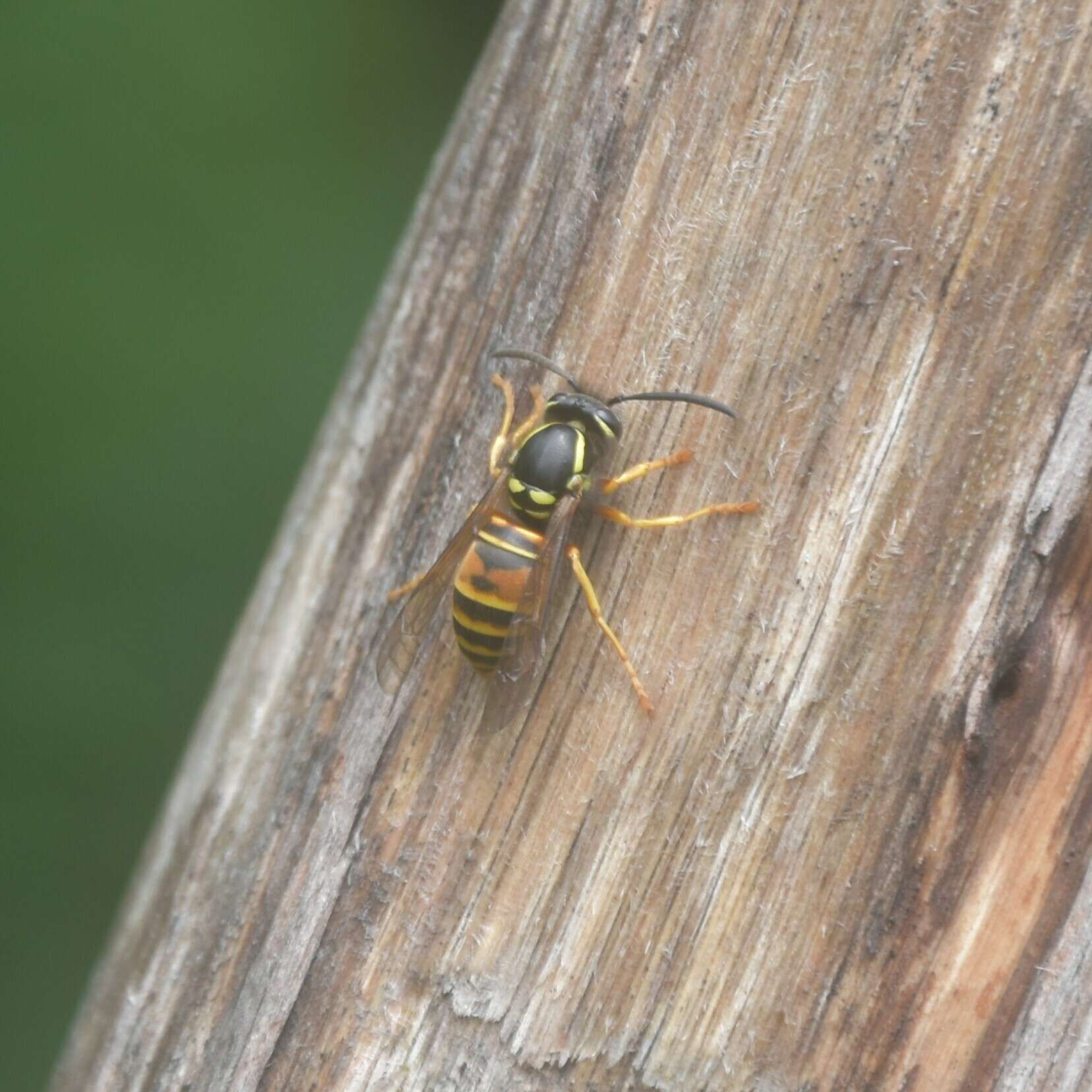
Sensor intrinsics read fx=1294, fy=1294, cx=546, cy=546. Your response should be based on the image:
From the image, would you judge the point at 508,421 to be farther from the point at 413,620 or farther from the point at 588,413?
the point at 413,620

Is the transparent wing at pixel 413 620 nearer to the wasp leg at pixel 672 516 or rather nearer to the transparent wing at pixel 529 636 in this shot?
the transparent wing at pixel 529 636

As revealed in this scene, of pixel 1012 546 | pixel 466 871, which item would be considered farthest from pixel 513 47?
pixel 466 871

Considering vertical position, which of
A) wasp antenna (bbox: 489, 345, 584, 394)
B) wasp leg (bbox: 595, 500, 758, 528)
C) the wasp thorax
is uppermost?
wasp antenna (bbox: 489, 345, 584, 394)

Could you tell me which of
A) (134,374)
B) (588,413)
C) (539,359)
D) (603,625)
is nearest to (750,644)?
(603,625)

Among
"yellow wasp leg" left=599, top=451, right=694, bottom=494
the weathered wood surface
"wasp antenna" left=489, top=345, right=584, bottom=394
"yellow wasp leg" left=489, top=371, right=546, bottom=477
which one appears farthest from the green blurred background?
"yellow wasp leg" left=599, top=451, right=694, bottom=494

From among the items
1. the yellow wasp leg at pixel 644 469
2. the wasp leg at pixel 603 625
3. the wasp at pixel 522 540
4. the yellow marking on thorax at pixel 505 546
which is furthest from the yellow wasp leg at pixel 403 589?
the yellow wasp leg at pixel 644 469

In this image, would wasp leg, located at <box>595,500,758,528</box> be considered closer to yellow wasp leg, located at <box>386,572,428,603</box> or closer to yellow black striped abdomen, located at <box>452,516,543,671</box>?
yellow black striped abdomen, located at <box>452,516,543,671</box>
